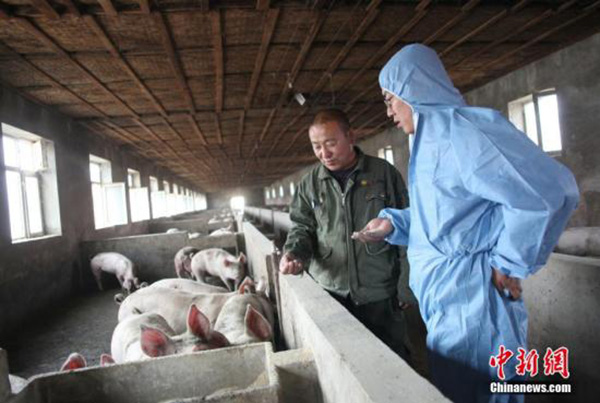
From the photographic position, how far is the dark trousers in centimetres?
282

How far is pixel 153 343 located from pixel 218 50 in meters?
4.98

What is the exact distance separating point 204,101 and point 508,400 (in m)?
9.10

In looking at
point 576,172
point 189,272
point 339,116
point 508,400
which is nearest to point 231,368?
point 508,400

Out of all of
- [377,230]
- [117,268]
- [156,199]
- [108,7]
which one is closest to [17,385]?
[377,230]

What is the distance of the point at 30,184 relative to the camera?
8406mm

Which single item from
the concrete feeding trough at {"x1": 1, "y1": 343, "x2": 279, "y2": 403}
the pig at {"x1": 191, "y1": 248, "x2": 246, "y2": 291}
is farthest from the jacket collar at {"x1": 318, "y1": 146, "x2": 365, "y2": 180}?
the pig at {"x1": 191, "y1": 248, "x2": 246, "y2": 291}

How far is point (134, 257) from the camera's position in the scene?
996cm

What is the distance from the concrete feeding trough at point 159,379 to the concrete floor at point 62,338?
295cm

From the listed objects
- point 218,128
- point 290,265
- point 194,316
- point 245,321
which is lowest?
point 245,321

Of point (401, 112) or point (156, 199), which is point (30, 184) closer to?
point (401, 112)

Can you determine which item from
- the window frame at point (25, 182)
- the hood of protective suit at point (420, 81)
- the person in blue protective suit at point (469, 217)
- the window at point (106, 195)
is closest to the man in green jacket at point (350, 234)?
the person in blue protective suit at point (469, 217)

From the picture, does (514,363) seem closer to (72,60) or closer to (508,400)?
(508,400)

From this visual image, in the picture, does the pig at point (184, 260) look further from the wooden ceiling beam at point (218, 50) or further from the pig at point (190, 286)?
the wooden ceiling beam at point (218, 50)

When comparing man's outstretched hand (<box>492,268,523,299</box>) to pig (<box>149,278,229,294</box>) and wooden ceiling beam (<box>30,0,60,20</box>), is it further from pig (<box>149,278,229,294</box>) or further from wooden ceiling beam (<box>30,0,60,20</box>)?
wooden ceiling beam (<box>30,0,60,20</box>)
